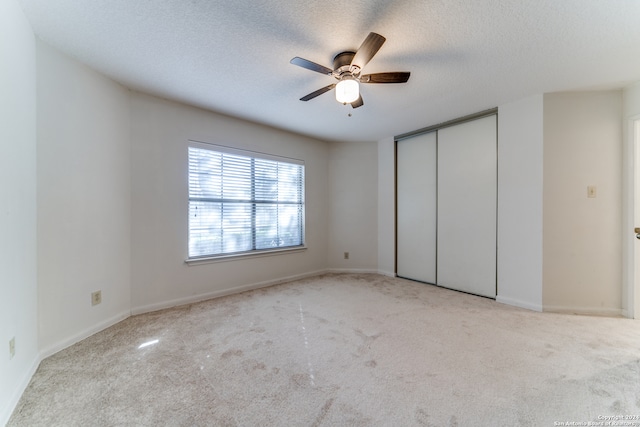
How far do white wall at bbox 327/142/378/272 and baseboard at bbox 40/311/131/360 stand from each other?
3065 mm

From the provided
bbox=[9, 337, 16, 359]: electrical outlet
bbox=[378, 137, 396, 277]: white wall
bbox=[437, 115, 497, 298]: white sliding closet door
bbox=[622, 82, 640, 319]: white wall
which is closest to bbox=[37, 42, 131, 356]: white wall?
bbox=[9, 337, 16, 359]: electrical outlet

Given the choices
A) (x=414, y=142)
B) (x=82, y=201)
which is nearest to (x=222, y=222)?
(x=82, y=201)

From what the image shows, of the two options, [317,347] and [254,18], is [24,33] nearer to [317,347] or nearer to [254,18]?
[254,18]

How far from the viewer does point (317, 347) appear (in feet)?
6.96

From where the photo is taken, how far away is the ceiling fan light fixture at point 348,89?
209 cm

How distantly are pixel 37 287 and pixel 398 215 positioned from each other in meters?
4.27

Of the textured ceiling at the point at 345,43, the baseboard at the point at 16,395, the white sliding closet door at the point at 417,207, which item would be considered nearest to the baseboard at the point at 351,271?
the white sliding closet door at the point at 417,207

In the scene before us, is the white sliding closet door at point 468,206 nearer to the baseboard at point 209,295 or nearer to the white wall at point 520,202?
the white wall at point 520,202

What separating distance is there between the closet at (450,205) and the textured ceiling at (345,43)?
734mm

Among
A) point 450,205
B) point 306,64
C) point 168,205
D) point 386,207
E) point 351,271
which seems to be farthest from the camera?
point 351,271

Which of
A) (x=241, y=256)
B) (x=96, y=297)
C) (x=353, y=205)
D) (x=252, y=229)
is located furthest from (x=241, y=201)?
(x=353, y=205)

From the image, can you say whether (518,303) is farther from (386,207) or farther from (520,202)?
(386,207)

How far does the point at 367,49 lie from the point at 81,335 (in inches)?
126

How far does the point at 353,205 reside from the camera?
4762mm
